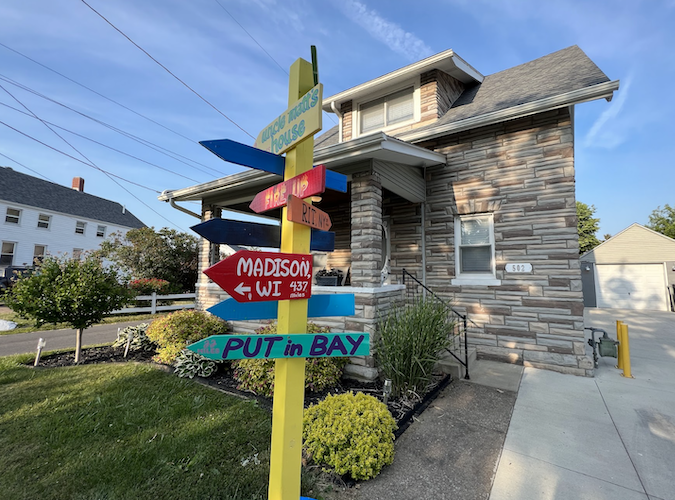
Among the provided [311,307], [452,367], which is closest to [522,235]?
[452,367]

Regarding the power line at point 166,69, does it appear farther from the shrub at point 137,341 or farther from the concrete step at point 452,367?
the concrete step at point 452,367

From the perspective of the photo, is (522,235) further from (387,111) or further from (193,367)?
(193,367)

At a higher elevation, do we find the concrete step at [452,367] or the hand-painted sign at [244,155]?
the hand-painted sign at [244,155]

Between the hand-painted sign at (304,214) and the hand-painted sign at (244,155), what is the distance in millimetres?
384

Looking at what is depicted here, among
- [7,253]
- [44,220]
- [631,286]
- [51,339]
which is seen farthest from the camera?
[44,220]

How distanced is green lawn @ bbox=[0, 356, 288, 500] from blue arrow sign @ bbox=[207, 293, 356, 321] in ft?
4.89

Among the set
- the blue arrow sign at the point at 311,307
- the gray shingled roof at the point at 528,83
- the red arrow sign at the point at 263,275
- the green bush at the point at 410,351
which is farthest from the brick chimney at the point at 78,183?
the red arrow sign at the point at 263,275

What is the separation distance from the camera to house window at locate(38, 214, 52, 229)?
61.8 feet

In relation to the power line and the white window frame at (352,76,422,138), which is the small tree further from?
the white window frame at (352,76,422,138)

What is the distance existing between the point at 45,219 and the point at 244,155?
25.5m

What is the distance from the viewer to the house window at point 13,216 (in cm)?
1717

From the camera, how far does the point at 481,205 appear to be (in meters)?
5.76

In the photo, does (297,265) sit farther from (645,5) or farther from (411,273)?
(645,5)

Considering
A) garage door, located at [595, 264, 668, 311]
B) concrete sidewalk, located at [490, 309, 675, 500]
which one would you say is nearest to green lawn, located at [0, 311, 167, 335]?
concrete sidewalk, located at [490, 309, 675, 500]
